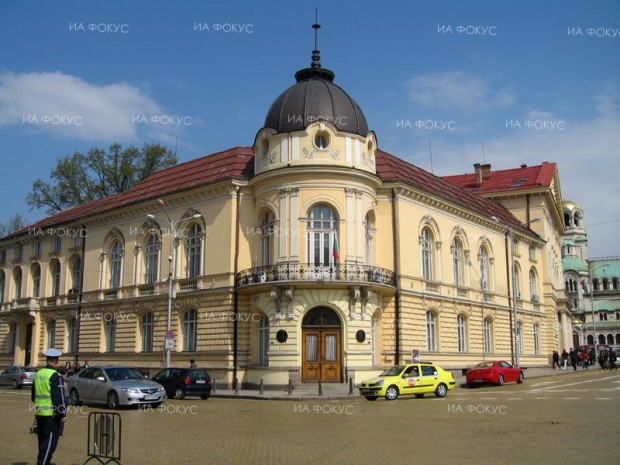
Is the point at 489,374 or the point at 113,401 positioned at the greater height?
the point at 489,374

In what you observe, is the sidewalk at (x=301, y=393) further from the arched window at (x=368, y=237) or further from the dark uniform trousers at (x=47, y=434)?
the dark uniform trousers at (x=47, y=434)

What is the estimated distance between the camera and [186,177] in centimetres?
4084

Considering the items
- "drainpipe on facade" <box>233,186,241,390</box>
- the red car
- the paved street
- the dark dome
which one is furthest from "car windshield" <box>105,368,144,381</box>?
the red car

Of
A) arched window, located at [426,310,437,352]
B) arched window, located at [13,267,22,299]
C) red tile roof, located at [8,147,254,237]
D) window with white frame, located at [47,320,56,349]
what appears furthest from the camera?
arched window, located at [13,267,22,299]

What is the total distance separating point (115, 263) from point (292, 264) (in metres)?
15.7

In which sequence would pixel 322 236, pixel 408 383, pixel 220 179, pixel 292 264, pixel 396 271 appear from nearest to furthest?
pixel 408 383, pixel 292 264, pixel 322 236, pixel 220 179, pixel 396 271

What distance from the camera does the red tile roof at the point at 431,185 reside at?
37.6 meters

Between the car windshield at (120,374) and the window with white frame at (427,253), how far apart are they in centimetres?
1940

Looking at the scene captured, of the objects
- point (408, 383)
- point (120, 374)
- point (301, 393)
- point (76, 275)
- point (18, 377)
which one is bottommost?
point (301, 393)

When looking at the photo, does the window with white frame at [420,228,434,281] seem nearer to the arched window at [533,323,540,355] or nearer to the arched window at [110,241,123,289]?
the arched window at [533,323,540,355]

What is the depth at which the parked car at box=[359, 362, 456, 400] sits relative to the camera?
84.1 feet

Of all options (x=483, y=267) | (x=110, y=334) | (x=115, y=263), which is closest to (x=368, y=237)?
(x=483, y=267)

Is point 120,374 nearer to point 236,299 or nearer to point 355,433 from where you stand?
point 236,299

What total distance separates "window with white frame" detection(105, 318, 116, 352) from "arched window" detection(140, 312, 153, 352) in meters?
2.81
